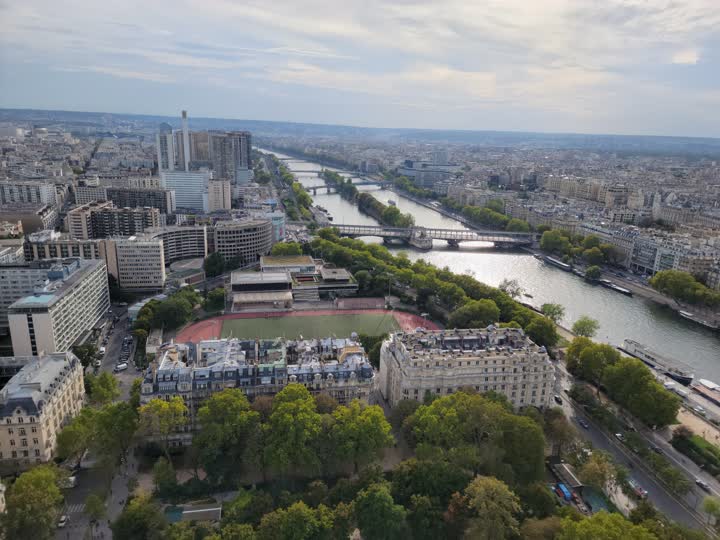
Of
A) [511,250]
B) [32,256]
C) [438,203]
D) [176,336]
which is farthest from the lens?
[438,203]

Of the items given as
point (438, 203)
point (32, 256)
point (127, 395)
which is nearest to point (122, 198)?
point (32, 256)

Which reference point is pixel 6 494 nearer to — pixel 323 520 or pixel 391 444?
pixel 323 520

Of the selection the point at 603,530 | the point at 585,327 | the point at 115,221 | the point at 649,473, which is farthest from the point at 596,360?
the point at 115,221

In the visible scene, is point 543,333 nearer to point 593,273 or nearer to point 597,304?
point 597,304

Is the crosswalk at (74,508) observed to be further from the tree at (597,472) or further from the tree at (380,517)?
the tree at (597,472)

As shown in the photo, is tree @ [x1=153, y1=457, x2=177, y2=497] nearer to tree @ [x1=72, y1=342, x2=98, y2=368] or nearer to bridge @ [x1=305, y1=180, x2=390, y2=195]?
tree @ [x1=72, y1=342, x2=98, y2=368]

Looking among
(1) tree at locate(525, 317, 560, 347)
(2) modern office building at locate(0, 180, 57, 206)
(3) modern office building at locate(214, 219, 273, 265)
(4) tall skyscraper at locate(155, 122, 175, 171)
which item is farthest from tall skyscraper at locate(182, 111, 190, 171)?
(1) tree at locate(525, 317, 560, 347)
